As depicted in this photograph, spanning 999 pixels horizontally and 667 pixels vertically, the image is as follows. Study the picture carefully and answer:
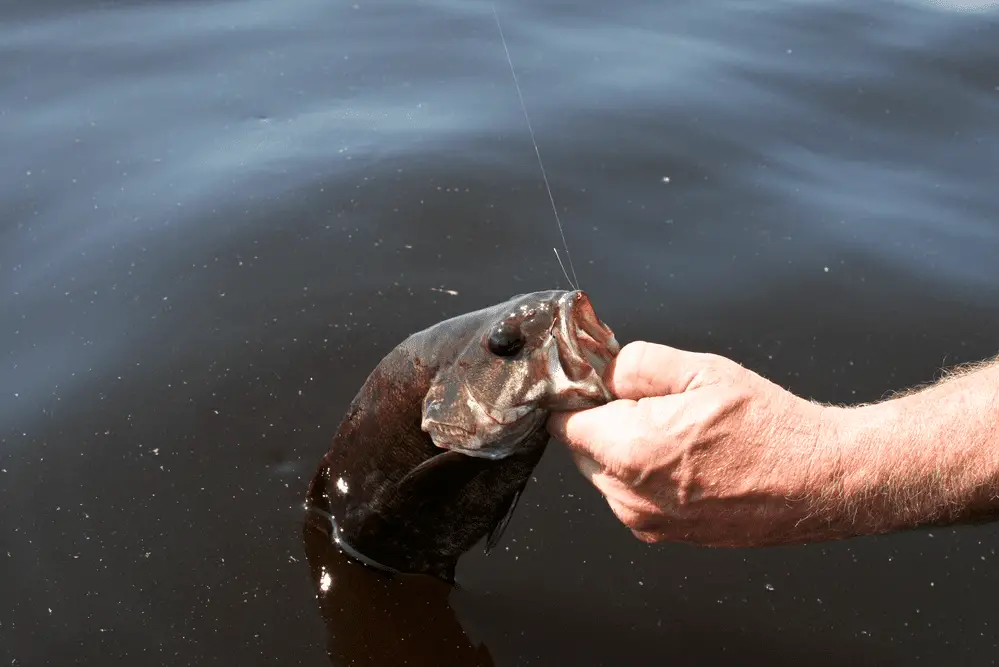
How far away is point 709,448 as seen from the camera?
262 centimetres

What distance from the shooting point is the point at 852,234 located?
485cm

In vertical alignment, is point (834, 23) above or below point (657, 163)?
above

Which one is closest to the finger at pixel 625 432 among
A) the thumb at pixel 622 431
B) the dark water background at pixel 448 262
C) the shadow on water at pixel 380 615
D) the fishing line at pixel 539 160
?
the thumb at pixel 622 431

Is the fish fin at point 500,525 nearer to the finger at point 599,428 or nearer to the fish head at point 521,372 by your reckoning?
the fish head at point 521,372

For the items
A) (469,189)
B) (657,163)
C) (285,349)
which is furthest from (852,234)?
(285,349)

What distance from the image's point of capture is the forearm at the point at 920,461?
2752 millimetres

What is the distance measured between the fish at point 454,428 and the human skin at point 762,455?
0.40 feet

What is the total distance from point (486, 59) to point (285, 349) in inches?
111

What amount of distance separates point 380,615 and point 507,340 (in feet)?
4.06

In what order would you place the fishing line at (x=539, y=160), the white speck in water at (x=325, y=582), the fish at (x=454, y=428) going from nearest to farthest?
1. the fish at (x=454, y=428)
2. the white speck in water at (x=325, y=582)
3. the fishing line at (x=539, y=160)

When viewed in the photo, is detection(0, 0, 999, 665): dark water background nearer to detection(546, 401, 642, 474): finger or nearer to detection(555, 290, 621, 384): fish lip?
detection(546, 401, 642, 474): finger

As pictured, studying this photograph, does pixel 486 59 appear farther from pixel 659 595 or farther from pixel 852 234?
pixel 659 595

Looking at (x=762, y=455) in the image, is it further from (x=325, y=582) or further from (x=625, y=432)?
(x=325, y=582)

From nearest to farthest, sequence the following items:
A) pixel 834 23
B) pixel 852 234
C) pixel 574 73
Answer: pixel 852 234 < pixel 574 73 < pixel 834 23
